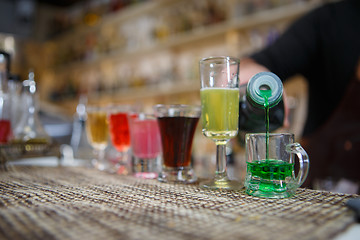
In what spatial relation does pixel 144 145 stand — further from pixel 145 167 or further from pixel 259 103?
pixel 259 103

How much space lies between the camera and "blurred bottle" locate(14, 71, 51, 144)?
1.18 meters

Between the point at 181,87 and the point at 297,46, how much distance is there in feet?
5.55

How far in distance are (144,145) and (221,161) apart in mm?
305

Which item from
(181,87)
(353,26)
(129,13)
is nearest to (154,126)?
(353,26)

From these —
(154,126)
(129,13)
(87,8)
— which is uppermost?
(87,8)

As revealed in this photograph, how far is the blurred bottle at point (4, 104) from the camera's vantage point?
3.69 feet

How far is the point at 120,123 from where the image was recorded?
3.80ft

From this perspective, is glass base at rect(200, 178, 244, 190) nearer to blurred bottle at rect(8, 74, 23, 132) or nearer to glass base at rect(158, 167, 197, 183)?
glass base at rect(158, 167, 197, 183)

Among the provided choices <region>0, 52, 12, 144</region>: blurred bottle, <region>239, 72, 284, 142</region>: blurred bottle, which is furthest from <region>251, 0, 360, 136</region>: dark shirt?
<region>0, 52, 12, 144</region>: blurred bottle

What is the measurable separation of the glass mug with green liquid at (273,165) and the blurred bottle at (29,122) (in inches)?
33.5

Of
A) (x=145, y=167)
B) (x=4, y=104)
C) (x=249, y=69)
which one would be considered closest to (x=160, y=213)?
(x=145, y=167)

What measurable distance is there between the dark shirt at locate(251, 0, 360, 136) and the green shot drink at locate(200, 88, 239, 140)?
0.85 metres

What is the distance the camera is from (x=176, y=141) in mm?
864

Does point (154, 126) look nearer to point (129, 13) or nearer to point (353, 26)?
point (353, 26)
